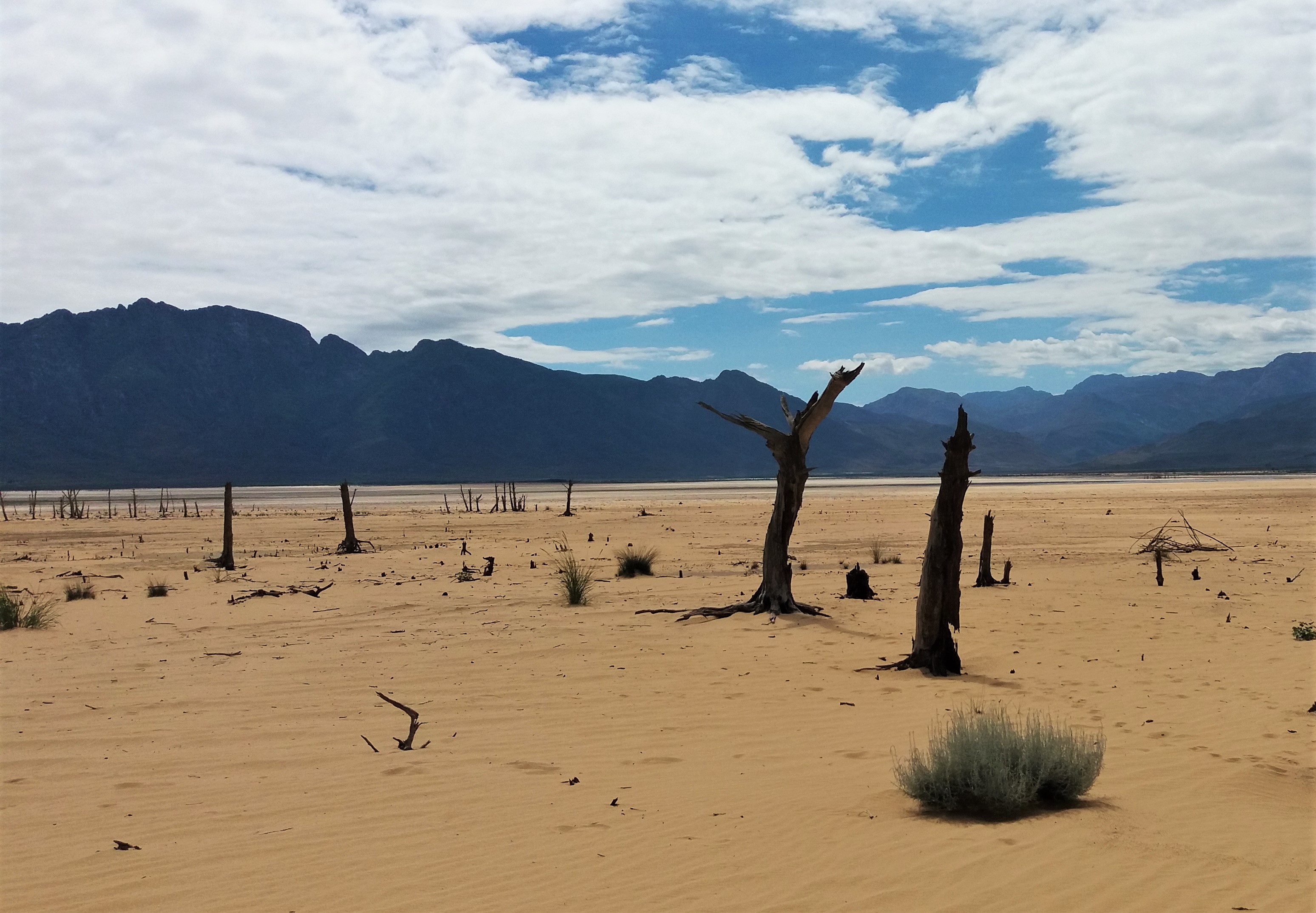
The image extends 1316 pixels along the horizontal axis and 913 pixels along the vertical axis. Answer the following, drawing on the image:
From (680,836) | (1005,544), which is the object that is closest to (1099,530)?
(1005,544)

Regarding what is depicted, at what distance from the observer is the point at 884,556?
68.6ft

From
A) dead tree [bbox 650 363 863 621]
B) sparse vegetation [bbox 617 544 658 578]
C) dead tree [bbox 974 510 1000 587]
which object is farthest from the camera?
sparse vegetation [bbox 617 544 658 578]

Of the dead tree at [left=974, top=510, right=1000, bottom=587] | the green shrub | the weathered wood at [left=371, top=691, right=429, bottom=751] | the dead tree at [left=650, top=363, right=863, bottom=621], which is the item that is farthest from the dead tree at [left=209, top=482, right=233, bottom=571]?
the green shrub

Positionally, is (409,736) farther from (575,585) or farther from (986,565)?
(986,565)

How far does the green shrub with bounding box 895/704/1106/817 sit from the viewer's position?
5.16 metres

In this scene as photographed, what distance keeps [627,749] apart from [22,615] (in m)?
10.1

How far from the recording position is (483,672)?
9539 mm

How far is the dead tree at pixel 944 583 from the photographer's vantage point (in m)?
9.33

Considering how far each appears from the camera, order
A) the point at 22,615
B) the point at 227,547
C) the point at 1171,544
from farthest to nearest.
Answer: the point at 227,547 < the point at 1171,544 < the point at 22,615

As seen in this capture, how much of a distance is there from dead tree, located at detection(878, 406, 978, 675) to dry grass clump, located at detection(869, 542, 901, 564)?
9.54 meters

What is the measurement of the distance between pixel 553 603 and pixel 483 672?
435 cm

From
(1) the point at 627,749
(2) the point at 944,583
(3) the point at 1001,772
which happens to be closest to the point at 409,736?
(1) the point at 627,749

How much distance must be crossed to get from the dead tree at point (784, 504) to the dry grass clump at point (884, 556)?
6332 millimetres

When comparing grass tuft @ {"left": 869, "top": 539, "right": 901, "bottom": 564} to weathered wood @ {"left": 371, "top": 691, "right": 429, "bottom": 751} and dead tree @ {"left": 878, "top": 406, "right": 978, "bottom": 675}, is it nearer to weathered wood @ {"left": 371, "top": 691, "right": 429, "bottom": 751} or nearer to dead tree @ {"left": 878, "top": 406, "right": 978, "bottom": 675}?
dead tree @ {"left": 878, "top": 406, "right": 978, "bottom": 675}
